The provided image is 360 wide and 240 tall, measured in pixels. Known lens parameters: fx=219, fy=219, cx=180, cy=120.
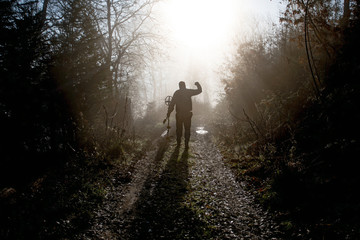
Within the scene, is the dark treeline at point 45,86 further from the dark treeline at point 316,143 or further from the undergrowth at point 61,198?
the dark treeline at point 316,143

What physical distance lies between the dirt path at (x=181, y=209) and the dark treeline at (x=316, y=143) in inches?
18.0

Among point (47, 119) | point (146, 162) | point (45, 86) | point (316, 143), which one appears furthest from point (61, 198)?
point (316, 143)

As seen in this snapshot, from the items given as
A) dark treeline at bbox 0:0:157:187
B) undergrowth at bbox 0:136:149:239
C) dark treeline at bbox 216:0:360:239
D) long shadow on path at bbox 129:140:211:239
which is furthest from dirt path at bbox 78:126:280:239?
dark treeline at bbox 0:0:157:187

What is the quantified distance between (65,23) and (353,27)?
7.69 metres

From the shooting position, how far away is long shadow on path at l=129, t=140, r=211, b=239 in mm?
3338

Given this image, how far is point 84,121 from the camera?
252 inches

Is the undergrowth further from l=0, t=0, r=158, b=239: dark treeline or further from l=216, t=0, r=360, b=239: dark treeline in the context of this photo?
l=216, t=0, r=360, b=239: dark treeline

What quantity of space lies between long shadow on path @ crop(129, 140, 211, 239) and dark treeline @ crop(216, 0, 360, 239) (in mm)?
1411

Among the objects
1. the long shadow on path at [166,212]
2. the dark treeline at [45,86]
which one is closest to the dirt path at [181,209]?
the long shadow on path at [166,212]

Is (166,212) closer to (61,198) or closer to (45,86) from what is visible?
(61,198)

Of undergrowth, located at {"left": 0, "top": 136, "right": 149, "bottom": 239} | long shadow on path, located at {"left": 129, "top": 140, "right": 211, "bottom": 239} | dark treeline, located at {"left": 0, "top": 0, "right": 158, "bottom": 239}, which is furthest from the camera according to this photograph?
dark treeline, located at {"left": 0, "top": 0, "right": 158, "bottom": 239}

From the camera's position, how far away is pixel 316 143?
477cm

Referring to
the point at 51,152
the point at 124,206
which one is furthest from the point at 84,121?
the point at 124,206

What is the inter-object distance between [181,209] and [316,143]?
3243mm
